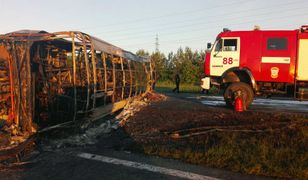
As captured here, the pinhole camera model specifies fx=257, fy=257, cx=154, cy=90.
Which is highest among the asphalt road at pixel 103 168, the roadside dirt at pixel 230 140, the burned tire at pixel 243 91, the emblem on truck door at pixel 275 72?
the emblem on truck door at pixel 275 72

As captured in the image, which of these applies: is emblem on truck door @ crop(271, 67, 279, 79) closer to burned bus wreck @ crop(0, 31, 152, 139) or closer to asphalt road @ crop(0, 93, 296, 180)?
burned bus wreck @ crop(0, 31, 152, 139)

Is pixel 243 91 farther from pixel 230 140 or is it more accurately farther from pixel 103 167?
pixel 103 167

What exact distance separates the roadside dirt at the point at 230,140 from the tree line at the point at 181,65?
34.4 meters

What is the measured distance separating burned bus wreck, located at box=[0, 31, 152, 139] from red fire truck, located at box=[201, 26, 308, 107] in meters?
4.49

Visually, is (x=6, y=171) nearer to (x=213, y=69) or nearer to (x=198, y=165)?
(x=198, y=165)

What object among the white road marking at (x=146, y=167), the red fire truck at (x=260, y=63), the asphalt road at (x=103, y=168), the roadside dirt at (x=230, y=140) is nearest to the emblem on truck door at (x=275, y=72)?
the red fire truck at (x=260, y=63)

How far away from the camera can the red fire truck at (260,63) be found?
34.8 ft

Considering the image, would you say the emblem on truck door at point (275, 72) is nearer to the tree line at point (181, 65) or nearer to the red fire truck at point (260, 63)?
the red fire truck at point (260, 63)

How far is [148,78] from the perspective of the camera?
675 inches

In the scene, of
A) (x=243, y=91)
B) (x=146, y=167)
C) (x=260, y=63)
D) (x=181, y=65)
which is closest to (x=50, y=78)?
(x=146, y=167)

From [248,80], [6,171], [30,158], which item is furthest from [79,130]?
[248,80]

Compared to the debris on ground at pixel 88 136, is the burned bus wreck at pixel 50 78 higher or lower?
higher

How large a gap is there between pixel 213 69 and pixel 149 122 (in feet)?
15.6

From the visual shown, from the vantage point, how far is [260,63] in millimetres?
10922
